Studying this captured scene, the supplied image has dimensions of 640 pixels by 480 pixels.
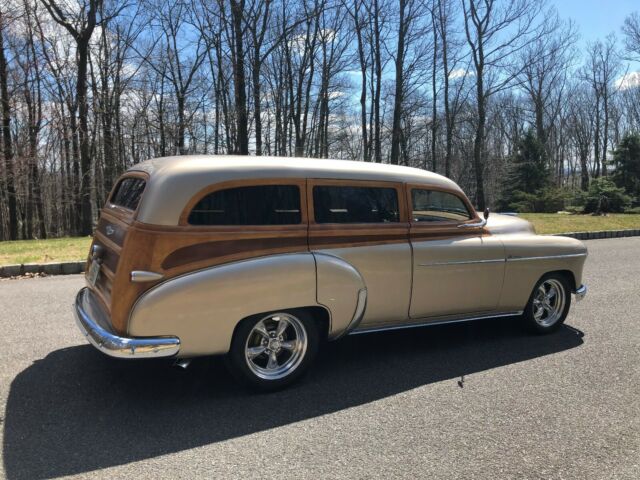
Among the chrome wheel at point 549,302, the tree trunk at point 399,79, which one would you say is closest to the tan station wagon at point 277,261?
the chrome wheel at point 549,302

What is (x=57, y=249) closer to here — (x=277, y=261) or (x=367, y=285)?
(x=277, y=261)

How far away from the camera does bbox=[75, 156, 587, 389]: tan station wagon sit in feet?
11.0

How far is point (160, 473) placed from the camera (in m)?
2.70

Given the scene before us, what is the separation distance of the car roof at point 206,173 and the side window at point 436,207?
1.11ft

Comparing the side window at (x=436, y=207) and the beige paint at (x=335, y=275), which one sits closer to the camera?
the beige paint at (x=335, y=275)

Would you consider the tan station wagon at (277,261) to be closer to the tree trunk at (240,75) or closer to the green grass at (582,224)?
the green grass at (582,224)

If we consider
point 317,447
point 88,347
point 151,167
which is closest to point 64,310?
point 88,347

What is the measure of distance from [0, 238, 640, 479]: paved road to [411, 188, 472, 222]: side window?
4.19 ft

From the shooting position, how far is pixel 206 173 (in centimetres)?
356

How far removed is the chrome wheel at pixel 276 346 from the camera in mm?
3707

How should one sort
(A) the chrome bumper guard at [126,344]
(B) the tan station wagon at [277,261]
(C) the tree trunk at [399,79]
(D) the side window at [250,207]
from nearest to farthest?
(A) the chrome bumper guard at [126,344]
(B) the tan station wagon at [277,261]
(D) the side window at [250,207]
(C) the tree trunk at [399,79]

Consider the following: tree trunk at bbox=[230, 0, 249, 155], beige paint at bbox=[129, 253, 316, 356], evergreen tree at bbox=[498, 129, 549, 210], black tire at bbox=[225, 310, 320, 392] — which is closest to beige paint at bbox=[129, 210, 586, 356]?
beige paint at bbox=[129, 253, 316, 356]

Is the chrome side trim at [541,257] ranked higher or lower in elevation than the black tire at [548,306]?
higher

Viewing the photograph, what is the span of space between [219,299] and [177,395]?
87cm
